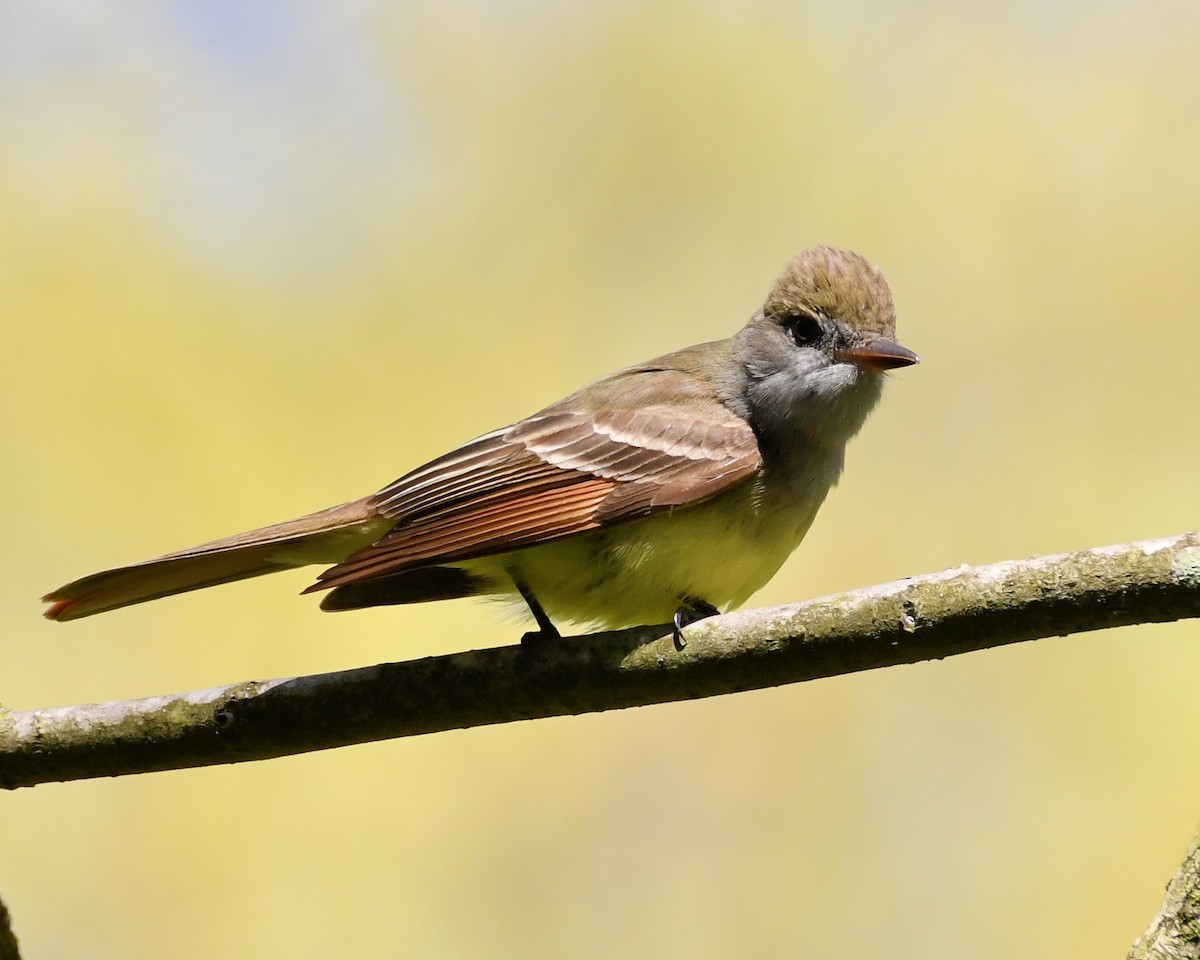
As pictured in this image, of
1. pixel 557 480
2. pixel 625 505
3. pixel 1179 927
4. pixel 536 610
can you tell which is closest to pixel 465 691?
pixel 536 610

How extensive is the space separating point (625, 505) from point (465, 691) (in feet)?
3.34

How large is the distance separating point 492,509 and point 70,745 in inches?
58.1

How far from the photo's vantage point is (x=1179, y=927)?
247 centimetres

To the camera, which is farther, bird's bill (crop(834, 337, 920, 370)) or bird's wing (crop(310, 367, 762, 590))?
bird's bill (crop(834, 337, 920, 370))

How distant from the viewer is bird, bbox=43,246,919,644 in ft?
13.0

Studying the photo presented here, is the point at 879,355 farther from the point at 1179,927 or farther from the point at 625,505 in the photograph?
the point at 1179,927

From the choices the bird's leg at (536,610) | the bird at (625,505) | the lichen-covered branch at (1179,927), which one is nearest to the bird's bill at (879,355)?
the bird at (625,505)

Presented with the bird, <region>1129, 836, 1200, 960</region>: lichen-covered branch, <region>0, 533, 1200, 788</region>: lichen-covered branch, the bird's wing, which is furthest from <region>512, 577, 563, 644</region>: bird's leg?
<region>1129, 836, 1200, 960</region>: lichen-covered branch

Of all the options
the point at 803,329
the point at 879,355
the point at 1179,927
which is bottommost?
the point at 1179,927

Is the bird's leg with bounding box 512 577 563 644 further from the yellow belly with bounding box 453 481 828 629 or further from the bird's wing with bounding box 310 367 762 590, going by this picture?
the bird's wing with bounding box 310 367 762 590

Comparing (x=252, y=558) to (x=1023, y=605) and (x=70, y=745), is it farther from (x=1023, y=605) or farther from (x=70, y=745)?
(x=1023, y=605)

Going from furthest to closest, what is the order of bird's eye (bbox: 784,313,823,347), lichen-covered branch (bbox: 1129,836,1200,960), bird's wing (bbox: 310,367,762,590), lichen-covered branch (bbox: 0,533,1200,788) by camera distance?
1. bird's eye (bbox: 784,313,823,347)
2. bird's wing (bbox: 310,367,762,590)
3. lichen-covered branch (bbox: 0,533,1200,788)
4. lichen-covered branch (bbox: 1129,836,1200,960)

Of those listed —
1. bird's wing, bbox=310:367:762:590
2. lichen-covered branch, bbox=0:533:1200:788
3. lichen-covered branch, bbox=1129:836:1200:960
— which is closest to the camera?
lichen-covered branch, bbox=1129:836:1200:960

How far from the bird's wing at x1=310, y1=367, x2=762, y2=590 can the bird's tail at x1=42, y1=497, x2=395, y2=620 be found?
144 mm
